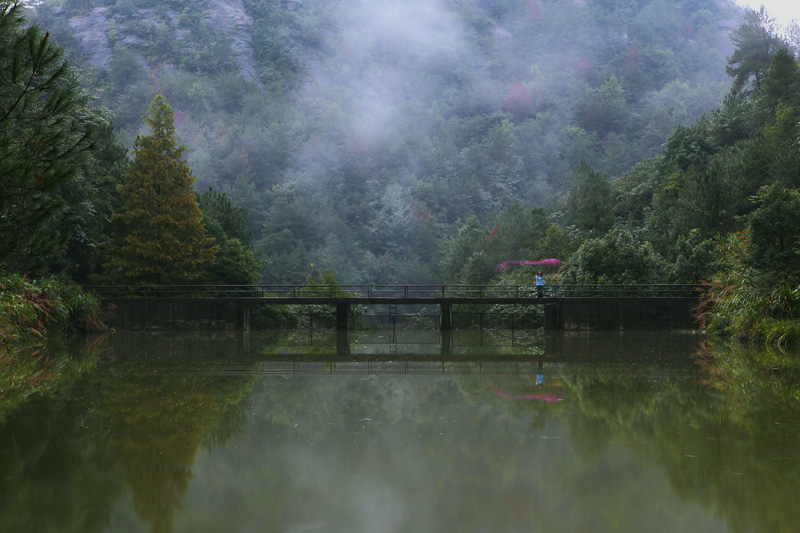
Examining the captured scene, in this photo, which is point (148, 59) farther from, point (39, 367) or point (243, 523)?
point (243, 523)

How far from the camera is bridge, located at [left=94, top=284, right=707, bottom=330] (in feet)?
90.3

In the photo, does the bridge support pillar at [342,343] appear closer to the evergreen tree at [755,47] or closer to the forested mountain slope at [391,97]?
the forested mountain slope at [391,97]

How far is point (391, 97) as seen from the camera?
9456cm

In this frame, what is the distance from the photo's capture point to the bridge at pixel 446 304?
27531mm

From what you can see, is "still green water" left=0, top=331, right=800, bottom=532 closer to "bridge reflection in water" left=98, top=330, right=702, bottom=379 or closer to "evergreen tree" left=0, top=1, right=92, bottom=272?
"bridge reflection in water" left=98, top=330, right=702, bottom=379

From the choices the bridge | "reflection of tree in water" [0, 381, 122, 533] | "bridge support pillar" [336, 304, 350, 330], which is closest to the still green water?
"reflection of tree in water" [0, 381, 122, 533]

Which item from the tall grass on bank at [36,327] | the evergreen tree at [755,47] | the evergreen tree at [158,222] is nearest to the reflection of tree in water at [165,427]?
the tall grass on bank at [36,327]

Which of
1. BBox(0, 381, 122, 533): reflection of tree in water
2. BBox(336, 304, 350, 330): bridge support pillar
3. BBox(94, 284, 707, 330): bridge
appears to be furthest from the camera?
BBox(336, 304, 350, 330): bridge support pillar

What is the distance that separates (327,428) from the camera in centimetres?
848

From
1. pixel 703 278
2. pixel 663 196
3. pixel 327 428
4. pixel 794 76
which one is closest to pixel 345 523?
pixel 327 428

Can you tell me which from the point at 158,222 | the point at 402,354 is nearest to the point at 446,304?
the point at 402,354

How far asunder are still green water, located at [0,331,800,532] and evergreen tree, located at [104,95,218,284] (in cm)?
1725

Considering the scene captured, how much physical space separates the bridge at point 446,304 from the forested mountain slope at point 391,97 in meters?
34.0

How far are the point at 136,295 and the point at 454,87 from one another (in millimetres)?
73069
